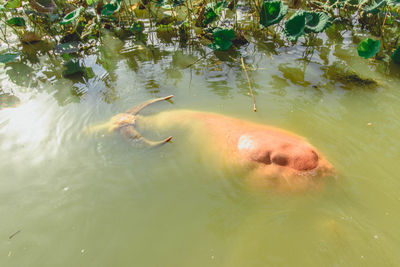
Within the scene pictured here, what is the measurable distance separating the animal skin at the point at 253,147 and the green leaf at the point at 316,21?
165 cm

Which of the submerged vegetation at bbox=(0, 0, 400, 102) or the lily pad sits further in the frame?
the lily pad

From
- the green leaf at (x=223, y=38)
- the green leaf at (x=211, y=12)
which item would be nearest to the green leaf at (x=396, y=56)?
the green leaf at (x=223, y=38)

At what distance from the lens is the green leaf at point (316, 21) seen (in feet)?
9.59

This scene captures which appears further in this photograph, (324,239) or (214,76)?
(214,76)

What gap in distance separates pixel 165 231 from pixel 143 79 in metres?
2.02

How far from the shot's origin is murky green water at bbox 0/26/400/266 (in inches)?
55.2

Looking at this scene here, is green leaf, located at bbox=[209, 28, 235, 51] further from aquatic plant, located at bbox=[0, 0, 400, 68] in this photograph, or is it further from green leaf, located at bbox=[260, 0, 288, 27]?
green leaf, located at bbox=[260, 0, 288, 27]

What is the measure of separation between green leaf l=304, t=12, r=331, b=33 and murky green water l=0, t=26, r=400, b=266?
421 millimetres

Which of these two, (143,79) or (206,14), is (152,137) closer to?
(143,79)

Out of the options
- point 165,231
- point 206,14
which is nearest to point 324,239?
point 165,231

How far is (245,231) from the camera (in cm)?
148

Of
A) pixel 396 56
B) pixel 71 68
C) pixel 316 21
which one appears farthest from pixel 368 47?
pixel 71 68

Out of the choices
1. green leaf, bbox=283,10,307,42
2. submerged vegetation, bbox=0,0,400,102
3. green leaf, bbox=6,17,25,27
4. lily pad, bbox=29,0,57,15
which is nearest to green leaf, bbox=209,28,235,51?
submerged vegetation, bbox=0,0,400,102

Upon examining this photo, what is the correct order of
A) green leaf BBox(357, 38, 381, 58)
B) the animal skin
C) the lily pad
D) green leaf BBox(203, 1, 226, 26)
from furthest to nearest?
the lily pad, green leaf BBox(203, 1, 226, 26), green leaf BBox(357, 38, 381, 58), the animal skin
